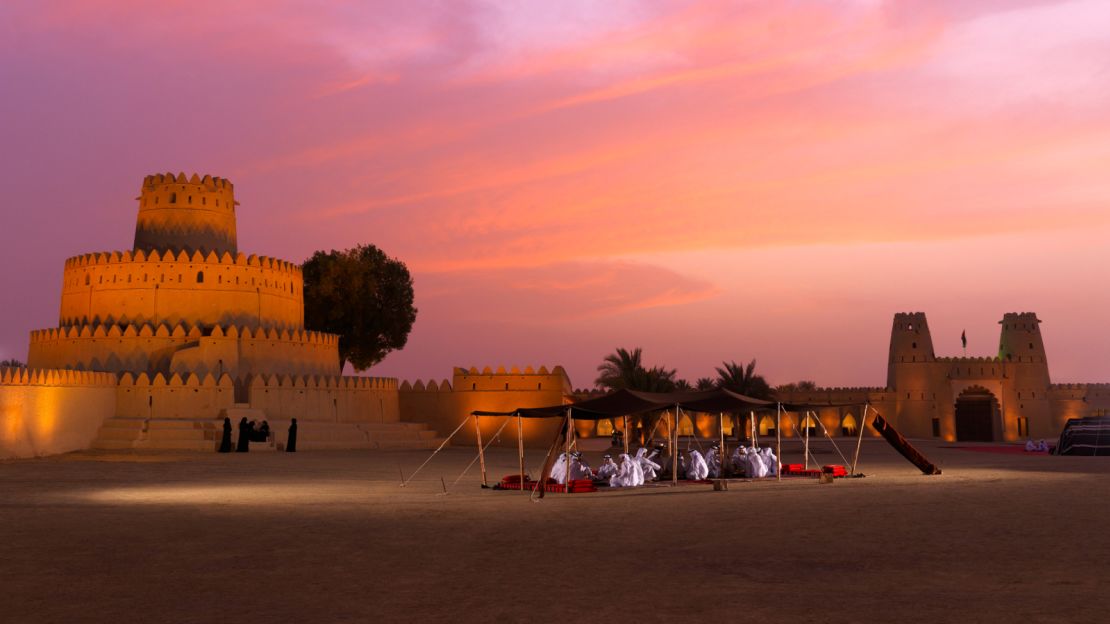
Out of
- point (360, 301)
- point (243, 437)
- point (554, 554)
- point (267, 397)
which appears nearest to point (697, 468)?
point (554, 554)

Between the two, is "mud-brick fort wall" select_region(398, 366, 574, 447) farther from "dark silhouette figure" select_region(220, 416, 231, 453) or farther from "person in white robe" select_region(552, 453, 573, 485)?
"person in white robe" select_region(552, 453, 573, 485)

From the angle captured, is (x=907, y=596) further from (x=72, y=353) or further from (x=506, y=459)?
(x=72, y=353)

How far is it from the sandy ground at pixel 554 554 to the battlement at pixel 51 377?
11.2 m

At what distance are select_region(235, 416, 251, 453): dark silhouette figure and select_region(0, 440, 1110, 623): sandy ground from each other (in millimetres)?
14610

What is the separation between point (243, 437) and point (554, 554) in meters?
27.5

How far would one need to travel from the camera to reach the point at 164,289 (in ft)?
149

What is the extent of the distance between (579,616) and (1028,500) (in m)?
12.8

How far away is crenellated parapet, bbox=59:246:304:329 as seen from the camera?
148 ft

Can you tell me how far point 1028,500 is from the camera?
18172 millimetres

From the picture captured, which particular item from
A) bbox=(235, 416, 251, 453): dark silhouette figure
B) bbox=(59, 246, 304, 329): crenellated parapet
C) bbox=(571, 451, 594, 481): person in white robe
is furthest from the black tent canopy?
bbox=(59, 246, 304, 329): crenellated parapet

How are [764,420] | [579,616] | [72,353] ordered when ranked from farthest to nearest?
[764,420], [72,353], [579,616]

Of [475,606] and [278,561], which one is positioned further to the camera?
[278,561]

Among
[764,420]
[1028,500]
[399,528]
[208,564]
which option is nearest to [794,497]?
[1028,500]

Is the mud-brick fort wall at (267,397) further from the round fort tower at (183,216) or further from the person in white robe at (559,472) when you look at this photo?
the person in white robe at (559,472)
